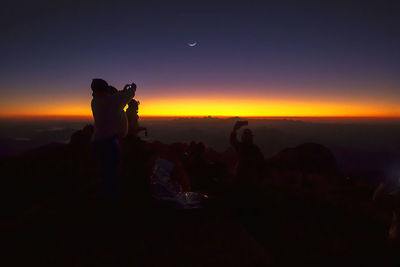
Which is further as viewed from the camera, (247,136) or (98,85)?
(247,136)

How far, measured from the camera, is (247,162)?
6.31 meters

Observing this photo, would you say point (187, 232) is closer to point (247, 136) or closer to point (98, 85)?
point (98, 85)

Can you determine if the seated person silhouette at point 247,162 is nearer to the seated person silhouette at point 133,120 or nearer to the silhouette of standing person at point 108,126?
the seated person silhouette at point 133,120

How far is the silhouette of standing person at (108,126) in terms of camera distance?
383 centimetres

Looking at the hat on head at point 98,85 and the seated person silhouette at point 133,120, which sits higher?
the hat on head at point 98,85

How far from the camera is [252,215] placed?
575cm

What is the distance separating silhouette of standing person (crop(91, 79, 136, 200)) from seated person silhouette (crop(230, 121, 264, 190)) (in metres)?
3.35

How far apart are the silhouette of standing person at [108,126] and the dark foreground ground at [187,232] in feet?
1.63

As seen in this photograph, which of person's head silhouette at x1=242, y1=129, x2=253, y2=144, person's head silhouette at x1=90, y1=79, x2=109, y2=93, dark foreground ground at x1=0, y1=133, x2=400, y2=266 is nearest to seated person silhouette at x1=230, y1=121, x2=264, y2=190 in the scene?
person's head silhouette at x1=242, y1=129, x2=253, y2=144

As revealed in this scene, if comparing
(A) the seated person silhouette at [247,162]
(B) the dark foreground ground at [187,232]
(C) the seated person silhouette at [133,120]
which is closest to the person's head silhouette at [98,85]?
(C) the seated person silhouette at [133,120]

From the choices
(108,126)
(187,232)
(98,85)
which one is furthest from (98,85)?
(187,232)

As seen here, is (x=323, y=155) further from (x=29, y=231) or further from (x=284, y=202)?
(x=29, y=231)

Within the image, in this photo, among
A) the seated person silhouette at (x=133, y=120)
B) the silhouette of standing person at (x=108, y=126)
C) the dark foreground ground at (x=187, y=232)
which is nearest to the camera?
the dark foreground ground at (x=187, y=232)

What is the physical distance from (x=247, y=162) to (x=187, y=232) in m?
3.34
